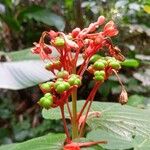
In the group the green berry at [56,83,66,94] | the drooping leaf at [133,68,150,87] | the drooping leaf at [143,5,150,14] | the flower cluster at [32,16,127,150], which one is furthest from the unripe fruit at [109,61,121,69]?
the drooping leaf at [143,5,150,14]

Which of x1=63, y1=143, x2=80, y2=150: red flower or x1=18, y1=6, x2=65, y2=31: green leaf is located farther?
x1=18, y1=6, x2=65, y2=31: green leaf

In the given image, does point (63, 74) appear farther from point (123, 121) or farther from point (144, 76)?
point (144, 76)

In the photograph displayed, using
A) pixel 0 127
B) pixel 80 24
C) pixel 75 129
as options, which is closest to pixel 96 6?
pixel 80 24

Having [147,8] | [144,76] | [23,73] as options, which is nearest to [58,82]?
[23,73]

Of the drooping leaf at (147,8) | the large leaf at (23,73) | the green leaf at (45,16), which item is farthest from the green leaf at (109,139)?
the green leaf at (45,16)

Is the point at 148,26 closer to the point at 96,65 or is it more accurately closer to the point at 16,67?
the point at 16,67

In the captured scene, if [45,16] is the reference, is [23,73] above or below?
below

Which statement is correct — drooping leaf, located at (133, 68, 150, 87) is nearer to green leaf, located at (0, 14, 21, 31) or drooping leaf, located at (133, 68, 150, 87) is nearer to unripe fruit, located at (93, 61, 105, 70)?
green leaf, located at (0, 14, 21, 31)
